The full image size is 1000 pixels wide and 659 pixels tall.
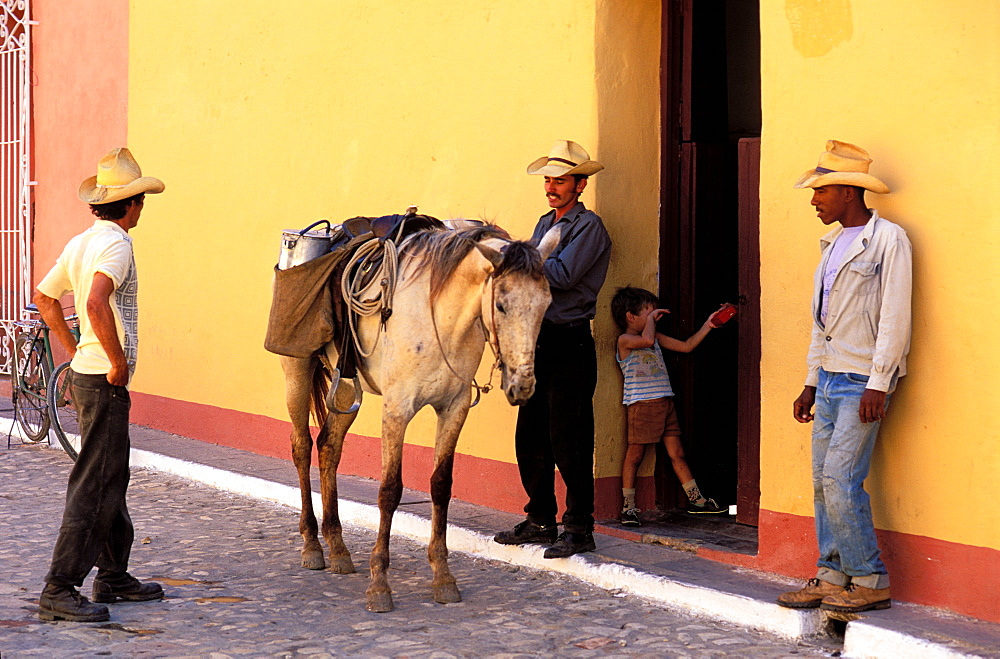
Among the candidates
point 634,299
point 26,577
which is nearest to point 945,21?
point 634,299

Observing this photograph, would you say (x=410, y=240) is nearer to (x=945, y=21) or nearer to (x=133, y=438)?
(x=945, y=21)

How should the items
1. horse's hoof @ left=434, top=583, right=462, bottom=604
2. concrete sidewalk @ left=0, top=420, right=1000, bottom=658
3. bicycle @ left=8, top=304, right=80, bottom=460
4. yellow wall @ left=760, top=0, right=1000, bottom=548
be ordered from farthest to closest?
1. bicycle @ left=8, top=304, right=80, bottom=460
2. horse's hoof @ left=434, top=583, right=462, bottom=604
3. yellow wall @ left=760, top=0, right=1000, bottom=548
4. concrete sidewalk @ left=0, top=420, right=1000, bottom=658

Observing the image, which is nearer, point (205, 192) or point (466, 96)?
point (466, 96)

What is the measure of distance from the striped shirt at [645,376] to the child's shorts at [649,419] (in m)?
0.04

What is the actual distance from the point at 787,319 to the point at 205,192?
Answer: 6197 mm

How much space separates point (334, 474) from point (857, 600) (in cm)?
299

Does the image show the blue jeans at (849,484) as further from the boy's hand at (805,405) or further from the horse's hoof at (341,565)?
the horse's hoof at (341,565)

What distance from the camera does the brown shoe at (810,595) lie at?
5.04 meters

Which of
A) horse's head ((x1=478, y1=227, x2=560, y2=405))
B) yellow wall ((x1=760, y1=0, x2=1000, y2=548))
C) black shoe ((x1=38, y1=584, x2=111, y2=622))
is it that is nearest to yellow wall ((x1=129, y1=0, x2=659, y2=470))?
yellow wall ((x1=760, y1=0, x2=1000, y2=548))

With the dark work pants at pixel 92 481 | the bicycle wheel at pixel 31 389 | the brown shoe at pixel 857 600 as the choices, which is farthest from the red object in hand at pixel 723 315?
the bicycle wheel at pixel 31 389

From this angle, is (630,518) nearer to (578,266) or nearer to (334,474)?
(578,266)

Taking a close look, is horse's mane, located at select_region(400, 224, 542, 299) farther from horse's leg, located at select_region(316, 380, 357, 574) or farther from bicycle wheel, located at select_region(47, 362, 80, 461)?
bicycle wheel, located at select_region(47, 362, 80, 461)

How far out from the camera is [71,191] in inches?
480

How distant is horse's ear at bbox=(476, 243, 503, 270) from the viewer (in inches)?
206
